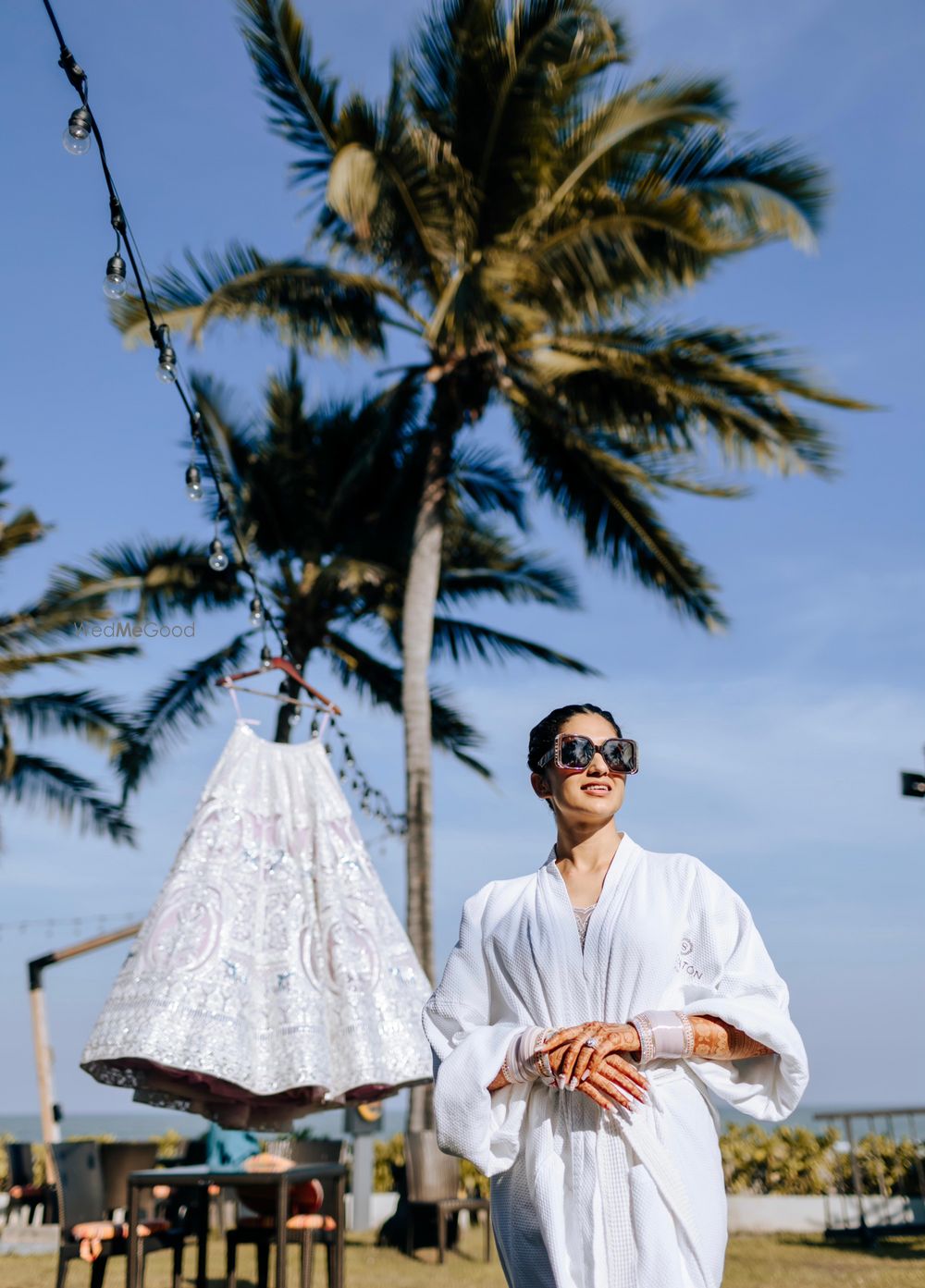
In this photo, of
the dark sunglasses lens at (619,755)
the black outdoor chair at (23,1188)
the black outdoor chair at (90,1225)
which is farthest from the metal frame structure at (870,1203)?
the dark sunglasses lens at (619,755)

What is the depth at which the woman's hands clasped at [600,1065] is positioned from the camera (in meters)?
2.47

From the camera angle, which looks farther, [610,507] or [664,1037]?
[610,507]

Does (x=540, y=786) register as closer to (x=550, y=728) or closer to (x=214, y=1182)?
(x=550, y=728)

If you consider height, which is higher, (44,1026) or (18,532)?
(18,532)

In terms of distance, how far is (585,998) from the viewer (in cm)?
267

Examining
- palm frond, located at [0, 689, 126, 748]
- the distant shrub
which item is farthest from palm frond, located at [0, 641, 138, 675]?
the distant shrub

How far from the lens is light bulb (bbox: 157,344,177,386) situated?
565cm

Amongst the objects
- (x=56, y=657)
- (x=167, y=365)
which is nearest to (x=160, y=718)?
(x=56, y=657)

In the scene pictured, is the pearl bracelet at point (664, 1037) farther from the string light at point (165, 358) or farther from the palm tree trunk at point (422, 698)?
the palm tree trunk at point (422, 698)

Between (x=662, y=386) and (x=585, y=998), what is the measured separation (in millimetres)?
11706

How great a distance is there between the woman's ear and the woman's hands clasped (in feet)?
1.99

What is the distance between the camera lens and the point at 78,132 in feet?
12.7

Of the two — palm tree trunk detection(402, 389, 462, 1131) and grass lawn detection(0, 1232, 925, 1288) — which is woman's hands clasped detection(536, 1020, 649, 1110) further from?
palm tree trunk detection(402, 389, 462, 1131)

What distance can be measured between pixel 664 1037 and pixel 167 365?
4091mm
